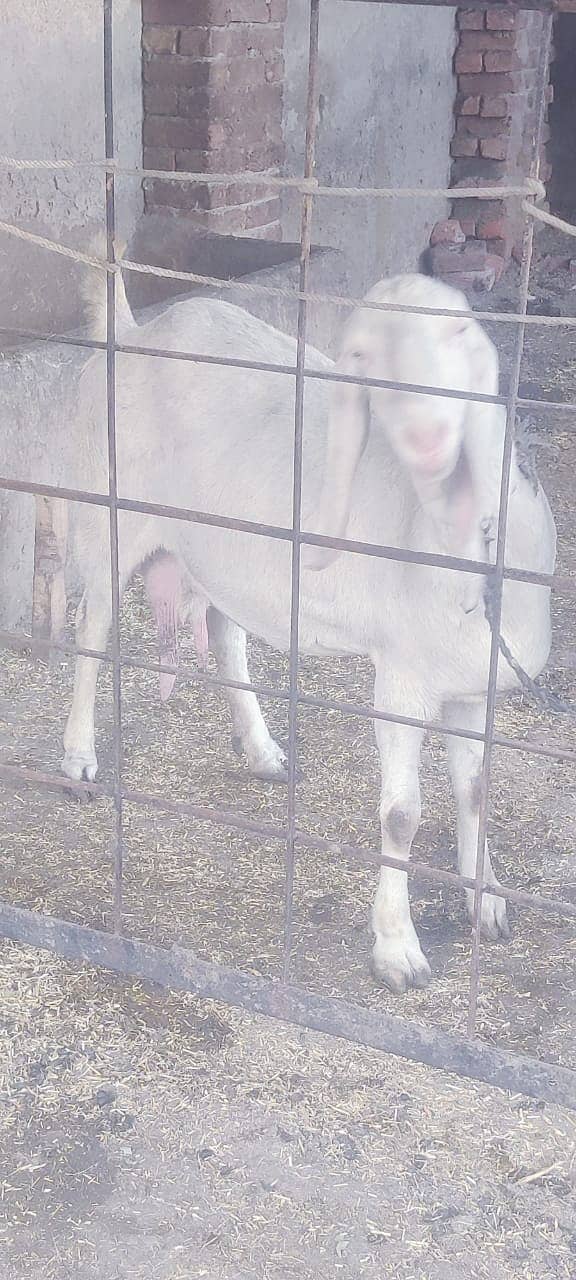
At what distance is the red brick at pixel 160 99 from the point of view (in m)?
5.28

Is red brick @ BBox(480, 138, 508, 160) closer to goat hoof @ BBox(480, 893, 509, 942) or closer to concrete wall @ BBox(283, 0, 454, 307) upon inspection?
concrete wall @ BBox(283, 0, 454, 307)

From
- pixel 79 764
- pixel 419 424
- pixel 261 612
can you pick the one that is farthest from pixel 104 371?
pixel 419 424

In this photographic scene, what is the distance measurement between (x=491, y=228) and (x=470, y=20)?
1203 millimetres

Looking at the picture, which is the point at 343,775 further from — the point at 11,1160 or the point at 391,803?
the point at 11,1160

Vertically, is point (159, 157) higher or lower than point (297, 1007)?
higher

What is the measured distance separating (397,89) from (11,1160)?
21.7 ft

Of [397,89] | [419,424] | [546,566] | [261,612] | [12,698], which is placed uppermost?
[397,89]

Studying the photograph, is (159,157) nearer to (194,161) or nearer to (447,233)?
(194,161)

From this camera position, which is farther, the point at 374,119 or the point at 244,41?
the point at 374,119

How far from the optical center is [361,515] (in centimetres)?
270

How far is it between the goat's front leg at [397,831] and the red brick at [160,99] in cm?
343

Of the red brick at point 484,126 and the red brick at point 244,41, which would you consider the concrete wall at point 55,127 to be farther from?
the red brick at point 484,126

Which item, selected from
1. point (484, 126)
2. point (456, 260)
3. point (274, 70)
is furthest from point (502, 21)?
point (274, 70)

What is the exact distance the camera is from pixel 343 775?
3.51 metres
